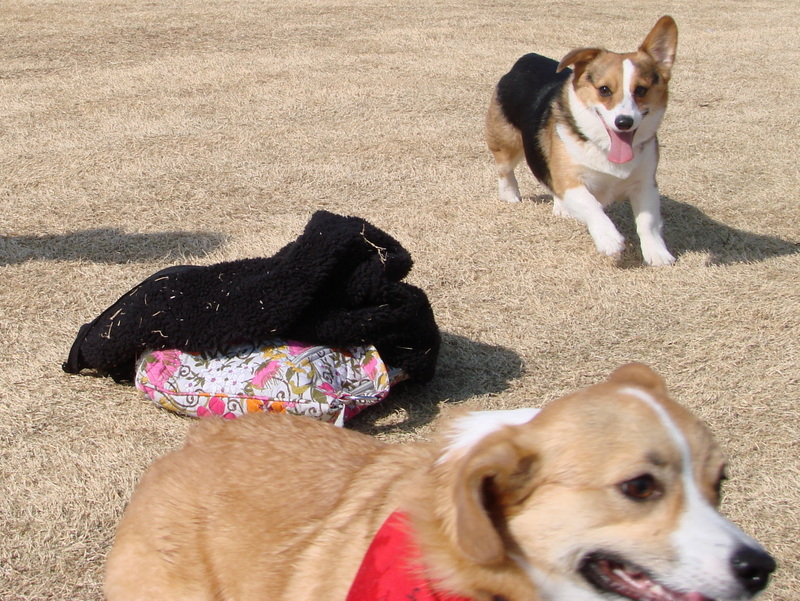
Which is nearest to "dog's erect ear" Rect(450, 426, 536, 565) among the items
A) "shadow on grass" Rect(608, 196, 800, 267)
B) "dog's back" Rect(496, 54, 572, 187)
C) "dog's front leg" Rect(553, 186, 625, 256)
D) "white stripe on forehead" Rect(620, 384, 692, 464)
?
"white stripe on forehead" Rect(620, 384, 692, 464)

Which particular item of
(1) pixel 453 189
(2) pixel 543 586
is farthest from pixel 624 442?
(1) pixel 453 189

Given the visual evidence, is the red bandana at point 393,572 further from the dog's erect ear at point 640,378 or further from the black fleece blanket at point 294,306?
the black fleece blanket at point 294,306

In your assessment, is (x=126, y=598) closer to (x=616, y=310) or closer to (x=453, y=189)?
(x=616, y=310)

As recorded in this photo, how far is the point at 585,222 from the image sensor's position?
4.86 m

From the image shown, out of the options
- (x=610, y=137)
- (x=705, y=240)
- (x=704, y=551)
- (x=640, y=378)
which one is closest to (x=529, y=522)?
(x=704, y=551)

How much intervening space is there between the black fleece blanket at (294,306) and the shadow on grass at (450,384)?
0.13 m

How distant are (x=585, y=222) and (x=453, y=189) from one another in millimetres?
1080

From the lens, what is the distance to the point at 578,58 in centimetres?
495

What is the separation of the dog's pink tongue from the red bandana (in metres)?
3.57

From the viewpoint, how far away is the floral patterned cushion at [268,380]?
9.63 ft

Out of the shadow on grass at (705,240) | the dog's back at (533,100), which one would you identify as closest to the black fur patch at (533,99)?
the dog's back at (533,100)

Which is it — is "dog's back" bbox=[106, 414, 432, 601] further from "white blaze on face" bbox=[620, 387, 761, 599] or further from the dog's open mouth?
"white blaze on face" bbox=[620, 387, 761, 599]

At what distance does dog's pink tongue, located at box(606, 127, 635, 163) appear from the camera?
189 inches

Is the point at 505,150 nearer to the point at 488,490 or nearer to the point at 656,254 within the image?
the point at 656,254
